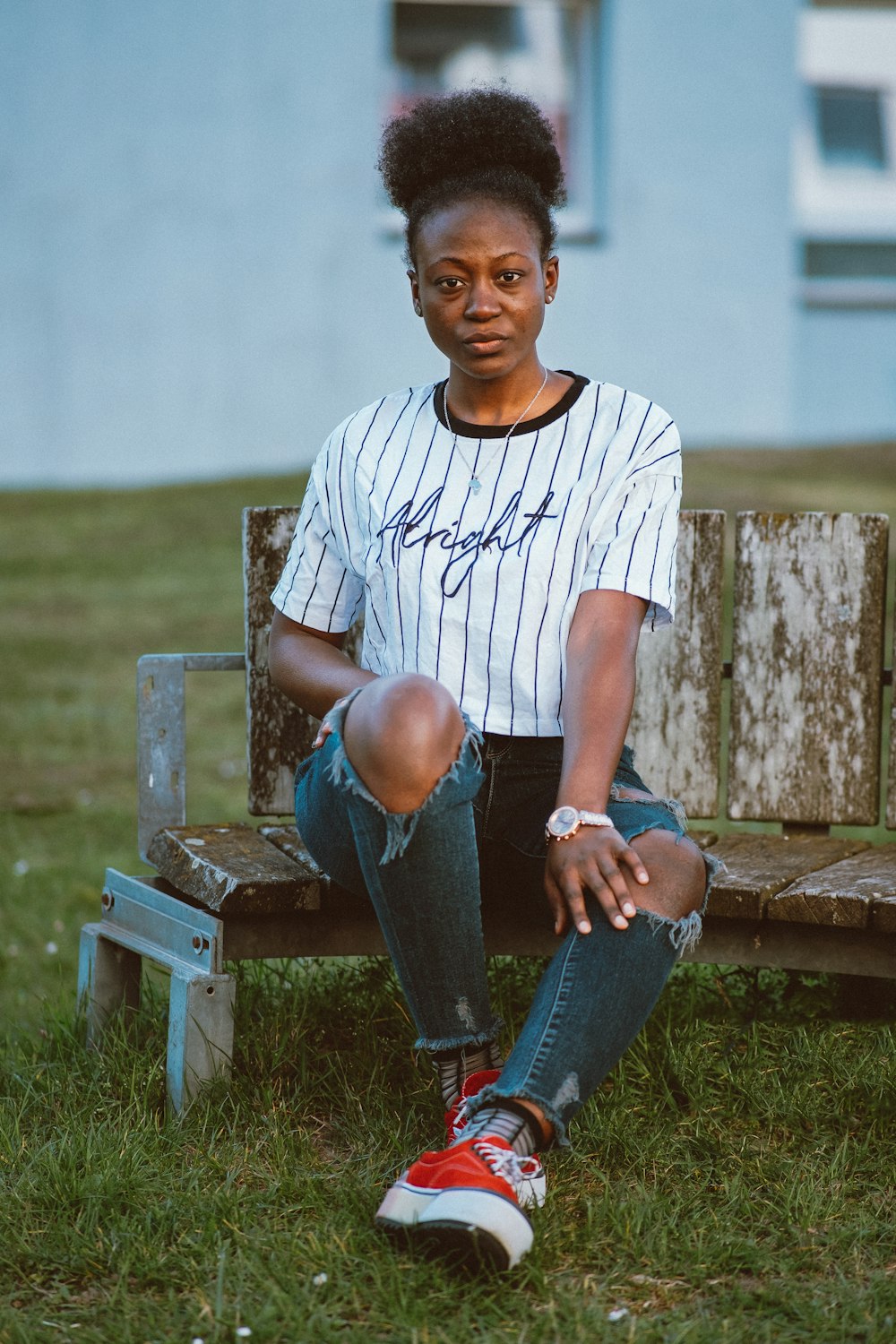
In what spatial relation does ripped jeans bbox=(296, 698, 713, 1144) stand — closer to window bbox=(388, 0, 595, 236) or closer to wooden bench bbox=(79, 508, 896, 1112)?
wooden bench bbox=(79, 508, 896, 1112)

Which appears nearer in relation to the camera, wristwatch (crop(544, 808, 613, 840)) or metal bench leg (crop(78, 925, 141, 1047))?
wristwatch (crop(544, 808, 613, 840))

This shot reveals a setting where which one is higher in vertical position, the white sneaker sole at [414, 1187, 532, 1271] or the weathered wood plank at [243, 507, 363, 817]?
the weathered wood plank at [243, 507, 363, 817]

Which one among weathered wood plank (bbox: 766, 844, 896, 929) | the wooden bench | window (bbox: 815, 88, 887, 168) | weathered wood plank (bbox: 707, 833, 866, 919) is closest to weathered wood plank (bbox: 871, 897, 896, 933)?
weathered wood plank (bbox: 766, 844, 896, 929)

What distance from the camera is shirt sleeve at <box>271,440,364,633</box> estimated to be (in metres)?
2.78

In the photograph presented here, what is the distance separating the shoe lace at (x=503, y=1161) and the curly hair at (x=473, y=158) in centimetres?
146

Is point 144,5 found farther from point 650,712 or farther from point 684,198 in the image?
point 650,712

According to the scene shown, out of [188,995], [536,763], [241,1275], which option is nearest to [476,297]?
[536,763]

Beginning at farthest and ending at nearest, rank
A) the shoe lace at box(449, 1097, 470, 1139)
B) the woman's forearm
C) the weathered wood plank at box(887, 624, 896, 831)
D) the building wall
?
the building wall → the weathered wood plank at box(887, 624, 896, 831) → the woman's forearm → the shoe lace at box(449, 1097, 470, 1139)

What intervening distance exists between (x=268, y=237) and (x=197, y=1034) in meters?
7.14

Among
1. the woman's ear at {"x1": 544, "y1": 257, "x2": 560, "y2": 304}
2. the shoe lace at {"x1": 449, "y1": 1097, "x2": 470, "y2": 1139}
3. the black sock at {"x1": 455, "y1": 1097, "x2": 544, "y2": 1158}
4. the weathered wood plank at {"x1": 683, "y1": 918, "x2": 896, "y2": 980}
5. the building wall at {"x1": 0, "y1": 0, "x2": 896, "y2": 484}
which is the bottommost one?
the shoe lace at {"x1": 449, "y1": 1097, "x2": 470, "y2": 1139}

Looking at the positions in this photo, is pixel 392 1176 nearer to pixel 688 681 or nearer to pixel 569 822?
pixel 569 822

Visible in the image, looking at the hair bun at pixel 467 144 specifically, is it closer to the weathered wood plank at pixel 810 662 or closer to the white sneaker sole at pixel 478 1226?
the weathered wood plank at pixel 810 662

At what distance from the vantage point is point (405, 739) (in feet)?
7.22

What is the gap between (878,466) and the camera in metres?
9.23
